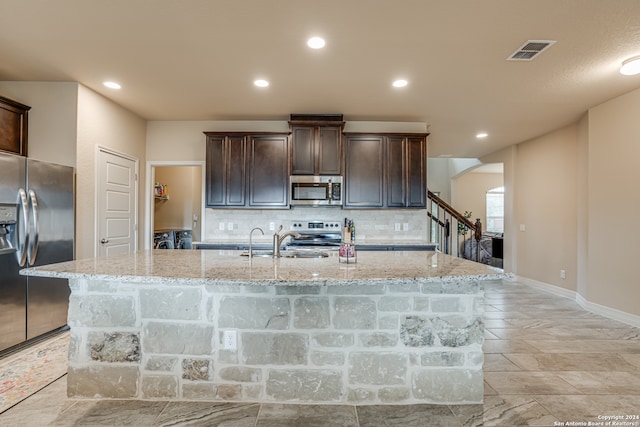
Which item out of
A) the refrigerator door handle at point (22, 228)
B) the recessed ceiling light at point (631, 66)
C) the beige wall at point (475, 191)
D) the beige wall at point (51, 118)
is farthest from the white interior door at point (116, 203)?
the beige wall at point (475, 191)

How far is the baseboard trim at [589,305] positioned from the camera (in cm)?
360

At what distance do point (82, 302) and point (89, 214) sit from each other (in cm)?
208

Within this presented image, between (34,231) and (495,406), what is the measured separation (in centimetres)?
387

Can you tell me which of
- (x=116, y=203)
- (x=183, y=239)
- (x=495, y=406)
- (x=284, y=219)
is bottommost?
(x=495, y=406)

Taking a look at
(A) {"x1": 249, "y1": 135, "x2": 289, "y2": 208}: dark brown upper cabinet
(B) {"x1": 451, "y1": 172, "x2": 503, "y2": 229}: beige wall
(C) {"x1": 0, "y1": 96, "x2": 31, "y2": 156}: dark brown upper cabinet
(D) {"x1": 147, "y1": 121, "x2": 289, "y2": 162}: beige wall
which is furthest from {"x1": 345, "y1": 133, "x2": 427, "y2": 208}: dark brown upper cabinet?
(B) {"x1": 451, "y1": 172, "x2": 503, "y2": 229}: beige wall

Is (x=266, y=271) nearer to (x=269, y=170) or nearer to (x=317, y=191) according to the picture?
(x=317, y=191)

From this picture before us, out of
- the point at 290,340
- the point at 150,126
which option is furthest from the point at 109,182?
the point at 290,340

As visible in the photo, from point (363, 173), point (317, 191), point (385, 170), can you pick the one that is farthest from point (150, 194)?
point (385, 170)

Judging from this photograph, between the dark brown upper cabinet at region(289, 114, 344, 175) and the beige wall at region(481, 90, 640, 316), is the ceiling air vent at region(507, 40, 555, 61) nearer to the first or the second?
the beige wall at region(481, 90, 640, 316)

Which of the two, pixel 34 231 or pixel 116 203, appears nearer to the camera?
pixel 34 231

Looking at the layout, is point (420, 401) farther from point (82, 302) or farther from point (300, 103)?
point (300, 103)

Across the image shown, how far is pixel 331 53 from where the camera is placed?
2863 millimetres

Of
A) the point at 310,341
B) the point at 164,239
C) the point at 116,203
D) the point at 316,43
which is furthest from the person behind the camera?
the point at 164,239

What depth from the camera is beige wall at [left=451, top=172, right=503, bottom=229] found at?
1038 centimetres
